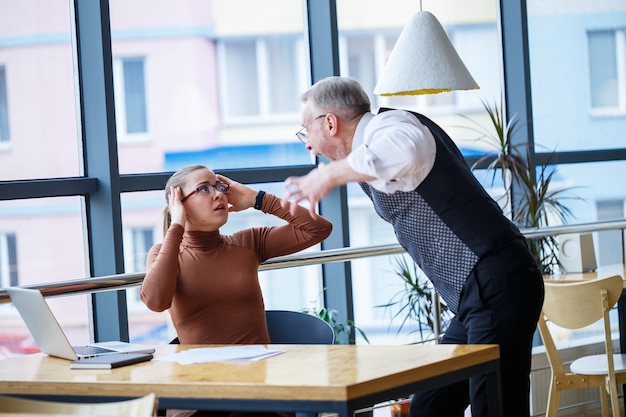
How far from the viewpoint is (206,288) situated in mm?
3004

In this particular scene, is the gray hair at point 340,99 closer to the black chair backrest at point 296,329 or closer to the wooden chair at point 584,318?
the black chair backrest at point 296,329

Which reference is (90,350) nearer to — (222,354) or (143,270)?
(222,354)

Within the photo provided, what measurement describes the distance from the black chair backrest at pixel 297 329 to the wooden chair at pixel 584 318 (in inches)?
51.2

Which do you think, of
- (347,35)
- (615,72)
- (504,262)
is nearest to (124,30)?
(347,35)

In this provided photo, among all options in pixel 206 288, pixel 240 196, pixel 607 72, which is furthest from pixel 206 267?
pixel 607 72

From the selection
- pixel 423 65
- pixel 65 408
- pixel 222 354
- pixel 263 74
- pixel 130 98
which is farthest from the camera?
pixel 263 74

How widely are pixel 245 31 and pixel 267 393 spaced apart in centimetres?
377

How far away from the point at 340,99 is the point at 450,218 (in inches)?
18.3

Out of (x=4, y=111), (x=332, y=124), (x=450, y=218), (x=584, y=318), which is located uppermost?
(x=4, y=111)

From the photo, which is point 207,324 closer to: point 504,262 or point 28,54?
point 504,262

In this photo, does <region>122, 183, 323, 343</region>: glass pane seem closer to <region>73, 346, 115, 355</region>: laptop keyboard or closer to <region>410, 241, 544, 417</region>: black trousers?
<region>73, 346, 115, 355</region>: laptop keyboard

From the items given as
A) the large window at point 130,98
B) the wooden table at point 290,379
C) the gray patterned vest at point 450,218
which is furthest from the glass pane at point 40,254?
the gray patterned vest at point 450,218

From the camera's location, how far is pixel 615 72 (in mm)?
6770

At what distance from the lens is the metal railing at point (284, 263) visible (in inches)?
124
